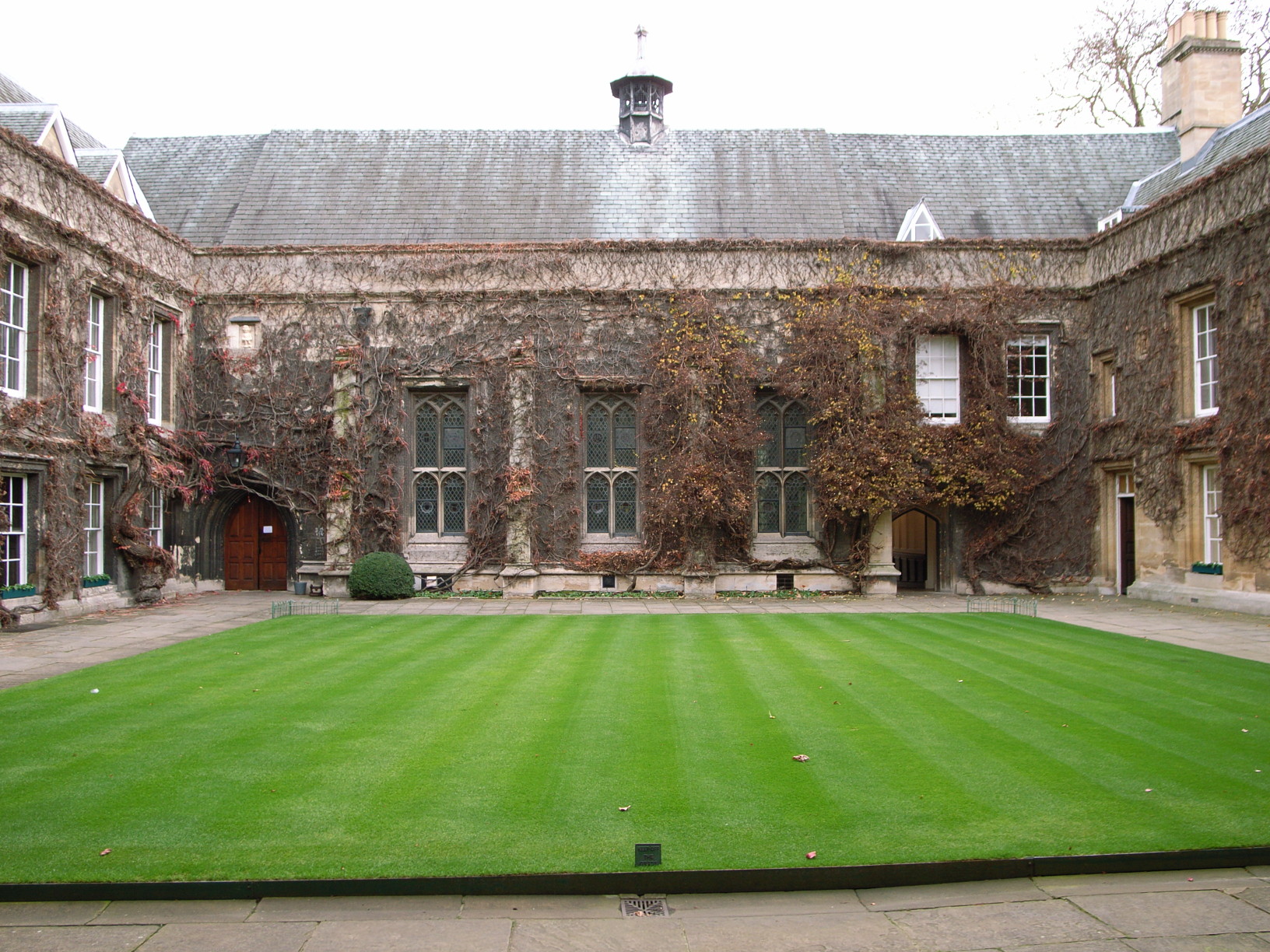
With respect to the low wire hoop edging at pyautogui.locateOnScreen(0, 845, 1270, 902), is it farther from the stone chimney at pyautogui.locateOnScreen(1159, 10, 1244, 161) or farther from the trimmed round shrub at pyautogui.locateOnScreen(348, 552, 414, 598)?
the stone chimney at pyautogui.locateOnScreen(1159, 10, 1244, 161)

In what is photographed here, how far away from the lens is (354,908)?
172 inches

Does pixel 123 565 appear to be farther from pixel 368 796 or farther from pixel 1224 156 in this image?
pixel 1224 156

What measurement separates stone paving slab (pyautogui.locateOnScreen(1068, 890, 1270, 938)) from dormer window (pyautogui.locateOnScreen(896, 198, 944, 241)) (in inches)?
647

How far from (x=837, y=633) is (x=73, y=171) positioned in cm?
1352

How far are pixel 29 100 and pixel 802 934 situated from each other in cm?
2057

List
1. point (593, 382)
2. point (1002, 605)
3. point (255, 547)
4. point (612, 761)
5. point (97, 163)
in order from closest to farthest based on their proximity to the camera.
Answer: point (612, 761) < point (1002, 605) < point (97, 163) < point (593, 382) < point (255, 547)

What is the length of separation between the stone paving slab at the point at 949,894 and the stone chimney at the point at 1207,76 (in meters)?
20.6

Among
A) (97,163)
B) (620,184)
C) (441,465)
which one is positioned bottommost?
(441,465)

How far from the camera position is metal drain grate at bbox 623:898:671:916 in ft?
14.3

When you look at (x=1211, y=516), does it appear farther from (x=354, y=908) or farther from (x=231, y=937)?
(x=231, y=937)

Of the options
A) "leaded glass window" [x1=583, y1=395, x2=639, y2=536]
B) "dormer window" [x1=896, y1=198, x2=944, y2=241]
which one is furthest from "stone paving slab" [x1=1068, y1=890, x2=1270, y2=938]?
"dormer window" [x1=896, y1=198, x2=944, y2=241]

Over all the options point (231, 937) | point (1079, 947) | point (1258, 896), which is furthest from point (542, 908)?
point (1258, 896)

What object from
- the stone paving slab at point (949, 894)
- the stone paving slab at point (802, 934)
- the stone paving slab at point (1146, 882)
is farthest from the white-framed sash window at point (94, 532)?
the stone paving slab at point (1146, 882)

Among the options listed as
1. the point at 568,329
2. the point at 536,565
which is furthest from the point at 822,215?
the point at 536,565
